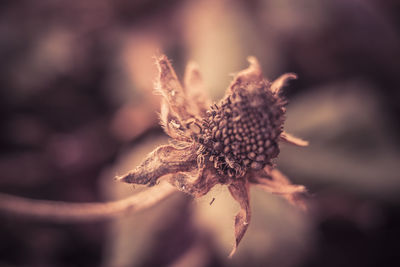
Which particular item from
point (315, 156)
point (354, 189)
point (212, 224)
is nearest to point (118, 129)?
point (212, 224)

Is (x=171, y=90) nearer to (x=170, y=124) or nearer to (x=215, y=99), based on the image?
(x=170, y=124)

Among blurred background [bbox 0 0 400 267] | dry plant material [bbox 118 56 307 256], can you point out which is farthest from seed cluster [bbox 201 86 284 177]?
blurred background [bbox 0 0 400 267]

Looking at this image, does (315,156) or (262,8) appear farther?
(262,8)

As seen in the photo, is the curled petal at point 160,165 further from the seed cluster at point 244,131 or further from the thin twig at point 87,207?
the thin twig at point 87,207

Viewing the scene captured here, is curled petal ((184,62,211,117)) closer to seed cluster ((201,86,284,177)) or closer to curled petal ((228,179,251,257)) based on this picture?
seed cluster ((201,86,284,177))

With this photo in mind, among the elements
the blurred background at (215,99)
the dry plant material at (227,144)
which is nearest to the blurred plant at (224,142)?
the dry plant material at (227,144)

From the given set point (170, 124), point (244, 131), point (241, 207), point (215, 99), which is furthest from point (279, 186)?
point (215, 99)

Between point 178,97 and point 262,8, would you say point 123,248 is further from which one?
point 262,8
